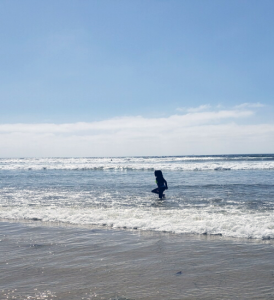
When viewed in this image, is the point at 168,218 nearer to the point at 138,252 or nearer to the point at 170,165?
the point at 138,252

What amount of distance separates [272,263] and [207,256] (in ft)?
3.70

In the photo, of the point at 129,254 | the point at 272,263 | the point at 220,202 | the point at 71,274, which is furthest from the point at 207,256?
the point at 220,202

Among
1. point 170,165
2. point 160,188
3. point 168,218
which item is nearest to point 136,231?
point 168,218

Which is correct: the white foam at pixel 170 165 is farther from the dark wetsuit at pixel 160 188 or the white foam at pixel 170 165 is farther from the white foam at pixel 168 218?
the white foam at pixel 168 218

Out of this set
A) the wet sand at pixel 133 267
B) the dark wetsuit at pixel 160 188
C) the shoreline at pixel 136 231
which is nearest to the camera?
the wet sand at pixel 133 267

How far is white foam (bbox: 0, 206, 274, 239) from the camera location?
723 centimetres

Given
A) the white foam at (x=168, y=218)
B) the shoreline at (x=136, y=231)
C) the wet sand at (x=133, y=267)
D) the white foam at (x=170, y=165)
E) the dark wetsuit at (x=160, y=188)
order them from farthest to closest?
the white foam at (x=170, y=165) → the dark wetsuit at (x=160, y=188) → the white foam at (x=168, y=218) → the shoreline at (x=136, y=231) → the wet sand at (x=133, y=267)

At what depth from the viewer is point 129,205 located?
37.9 feet

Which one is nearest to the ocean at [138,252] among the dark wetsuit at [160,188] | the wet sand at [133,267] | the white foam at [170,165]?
the wet sand at [133,267]

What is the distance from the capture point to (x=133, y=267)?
196 inches

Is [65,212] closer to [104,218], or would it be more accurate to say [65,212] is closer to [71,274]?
[104,218]

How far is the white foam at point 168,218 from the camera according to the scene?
723cm

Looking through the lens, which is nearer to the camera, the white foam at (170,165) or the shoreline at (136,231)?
the shoreline at (136,231)

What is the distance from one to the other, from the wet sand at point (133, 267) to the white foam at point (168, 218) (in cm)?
60
